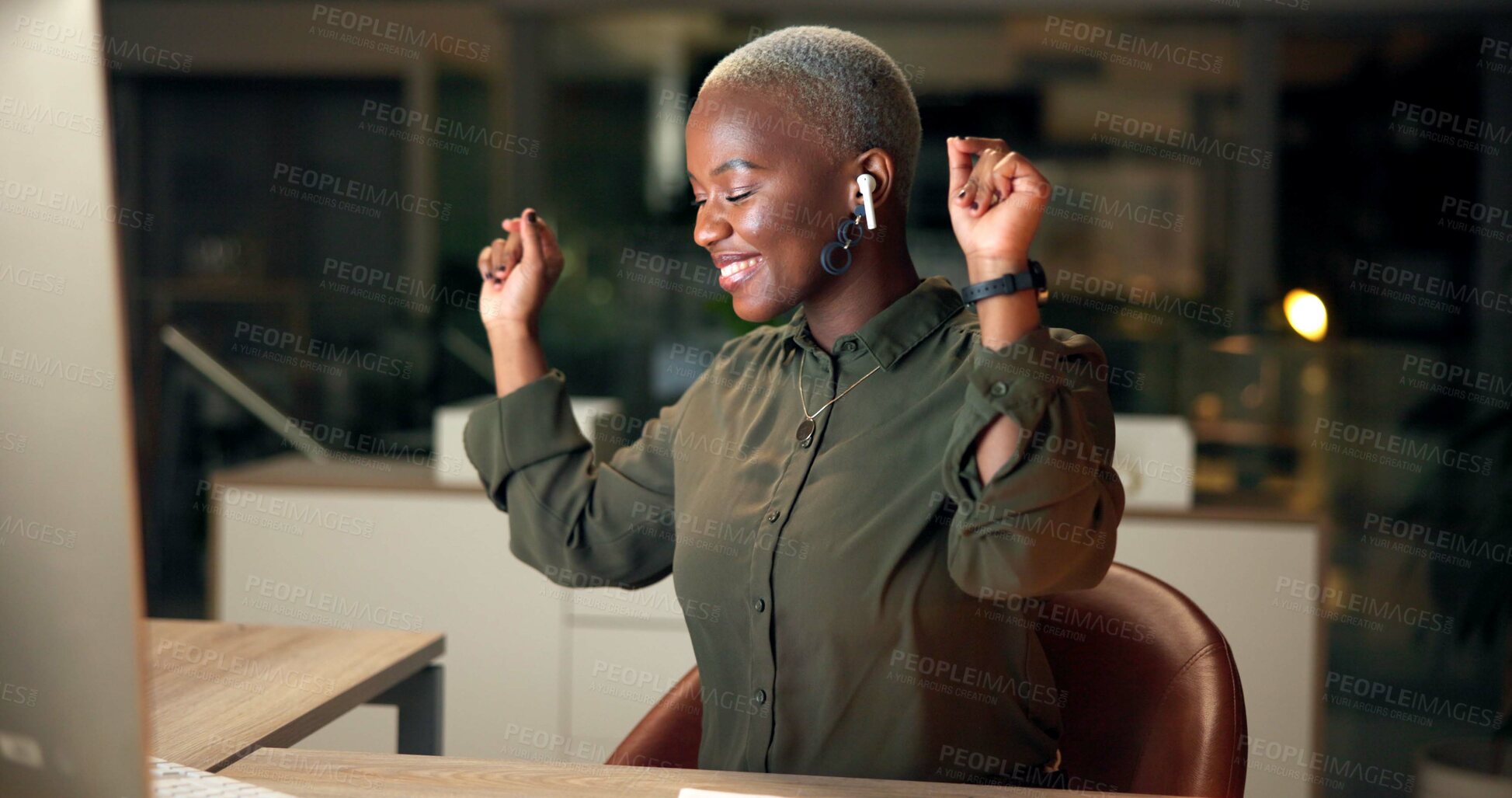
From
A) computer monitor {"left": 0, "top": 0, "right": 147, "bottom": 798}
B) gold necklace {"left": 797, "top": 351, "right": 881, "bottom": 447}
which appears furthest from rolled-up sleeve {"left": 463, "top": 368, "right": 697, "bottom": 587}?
computer monitor {"left": 0, "top": 0, "right": 147, "bottom": 798}

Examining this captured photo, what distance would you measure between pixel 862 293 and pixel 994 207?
Result: 0.29 meters

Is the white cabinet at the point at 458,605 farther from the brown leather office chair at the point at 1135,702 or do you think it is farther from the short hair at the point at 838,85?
the short hair at the point at 838,85

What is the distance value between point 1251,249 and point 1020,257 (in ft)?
13.2

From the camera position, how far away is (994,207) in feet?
3.26

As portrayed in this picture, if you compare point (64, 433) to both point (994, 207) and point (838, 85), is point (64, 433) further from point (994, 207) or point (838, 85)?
point (838, 85)

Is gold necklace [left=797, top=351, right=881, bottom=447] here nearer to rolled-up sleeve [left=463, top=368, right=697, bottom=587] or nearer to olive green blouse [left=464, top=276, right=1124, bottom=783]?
olive green blouse [left=464, top=276, right=1124, bottom=783]

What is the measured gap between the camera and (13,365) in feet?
2.06

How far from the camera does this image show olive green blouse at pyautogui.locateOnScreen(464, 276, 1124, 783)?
104 centimetres

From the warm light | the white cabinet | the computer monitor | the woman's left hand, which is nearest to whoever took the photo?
the computer monitor

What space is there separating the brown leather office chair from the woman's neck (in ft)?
1.29

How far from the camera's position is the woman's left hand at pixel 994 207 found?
98 centimetres

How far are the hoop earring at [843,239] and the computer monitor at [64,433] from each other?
0.70 meters

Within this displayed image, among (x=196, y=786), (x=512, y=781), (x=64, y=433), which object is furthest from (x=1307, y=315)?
(x=64, y=433)

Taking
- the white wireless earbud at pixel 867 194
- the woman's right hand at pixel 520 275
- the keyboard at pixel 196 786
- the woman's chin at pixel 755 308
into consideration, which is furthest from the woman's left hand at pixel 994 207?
the keyboard at pixel 196 786
